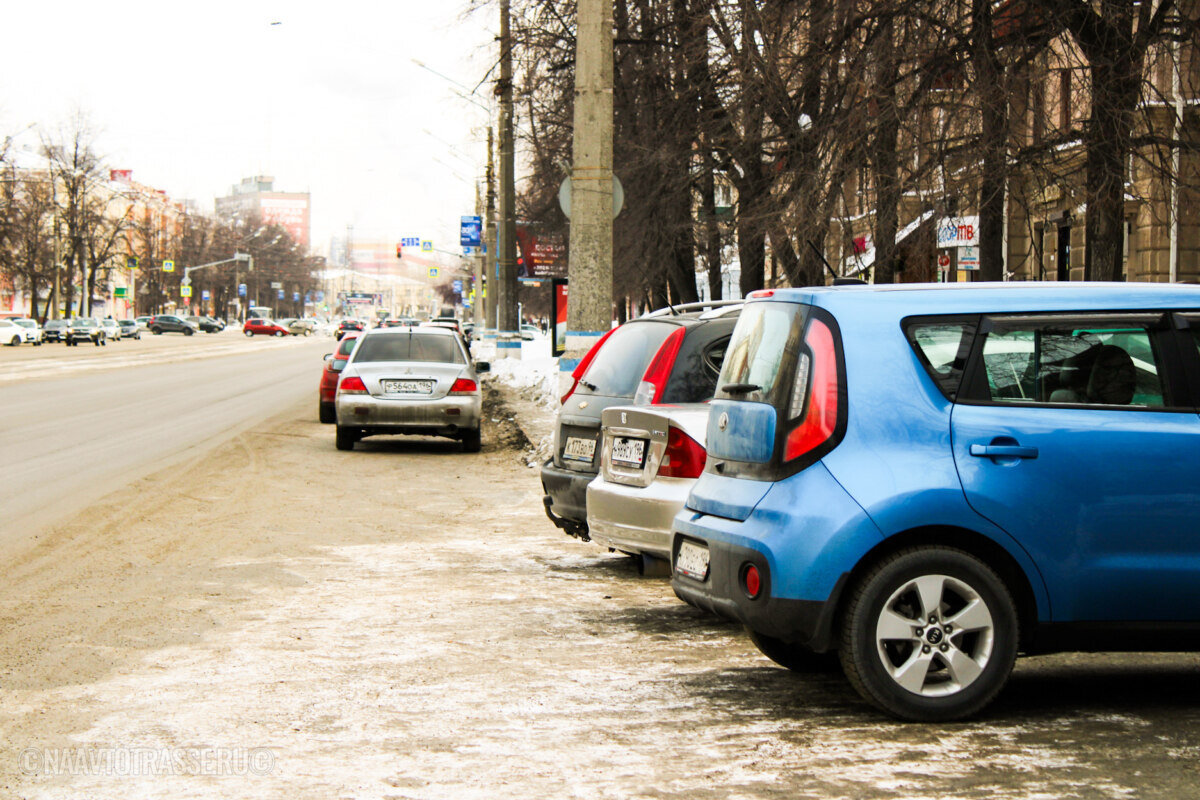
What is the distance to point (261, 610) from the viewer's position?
7.40 meters

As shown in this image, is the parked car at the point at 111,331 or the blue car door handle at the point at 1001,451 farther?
the parked car at the point at 111,331

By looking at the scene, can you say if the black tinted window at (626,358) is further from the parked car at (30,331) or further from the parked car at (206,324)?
the parked car at (206,324)

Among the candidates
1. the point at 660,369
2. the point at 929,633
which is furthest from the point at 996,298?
the point at 660,369

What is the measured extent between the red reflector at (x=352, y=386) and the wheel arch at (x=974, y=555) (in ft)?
40.5

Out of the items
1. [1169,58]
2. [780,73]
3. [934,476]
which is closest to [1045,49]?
[1169,58]

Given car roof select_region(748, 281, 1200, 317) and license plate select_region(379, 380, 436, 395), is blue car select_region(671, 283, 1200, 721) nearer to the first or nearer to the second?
car roof select_region(748, 281, 1200, 317)

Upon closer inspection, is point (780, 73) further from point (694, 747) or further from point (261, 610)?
point (694, 747)

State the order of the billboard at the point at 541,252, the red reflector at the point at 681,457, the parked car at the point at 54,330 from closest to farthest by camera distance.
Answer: the red reflector at the point at 681,457, the billboard at the point at 541,252, the parked car at the point at 54,330

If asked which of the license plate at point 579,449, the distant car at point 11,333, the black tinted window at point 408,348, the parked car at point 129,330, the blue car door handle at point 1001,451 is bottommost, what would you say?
the license plate at point 579,449

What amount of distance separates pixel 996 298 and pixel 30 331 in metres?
75.7

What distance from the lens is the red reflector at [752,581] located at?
5246 millimetres

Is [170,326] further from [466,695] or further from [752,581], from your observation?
[752,581]

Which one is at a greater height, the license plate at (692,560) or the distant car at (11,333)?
the distant car at (11,333)

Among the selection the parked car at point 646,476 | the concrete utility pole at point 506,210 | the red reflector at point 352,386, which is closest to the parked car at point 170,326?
the concrete utility pole at point 506,210
